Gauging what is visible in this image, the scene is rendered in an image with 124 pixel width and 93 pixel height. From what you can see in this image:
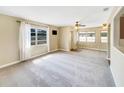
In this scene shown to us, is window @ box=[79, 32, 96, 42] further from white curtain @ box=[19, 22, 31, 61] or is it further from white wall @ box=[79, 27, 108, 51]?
white curtain @ box=[19, 22, 31, 61]

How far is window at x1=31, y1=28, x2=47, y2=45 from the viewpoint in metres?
6.26

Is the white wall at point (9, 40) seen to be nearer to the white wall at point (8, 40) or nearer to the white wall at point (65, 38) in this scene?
the white wall at point (8, 40)

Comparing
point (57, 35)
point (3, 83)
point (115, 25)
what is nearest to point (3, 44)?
point (3, 83)

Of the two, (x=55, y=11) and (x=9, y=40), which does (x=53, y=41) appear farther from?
(x=55, y=11)

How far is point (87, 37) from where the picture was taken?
1033 centimetres

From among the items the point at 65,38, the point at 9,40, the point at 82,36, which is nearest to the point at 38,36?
the point at 9,40

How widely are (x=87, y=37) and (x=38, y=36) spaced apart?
5.47 m

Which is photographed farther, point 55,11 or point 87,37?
point 87,37

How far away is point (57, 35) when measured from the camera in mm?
9023

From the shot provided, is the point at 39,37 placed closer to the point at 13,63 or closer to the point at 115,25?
the point at 13,63

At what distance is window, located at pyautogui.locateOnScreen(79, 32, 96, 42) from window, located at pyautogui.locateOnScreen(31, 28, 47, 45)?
181 inches

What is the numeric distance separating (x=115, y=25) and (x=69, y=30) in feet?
18.5

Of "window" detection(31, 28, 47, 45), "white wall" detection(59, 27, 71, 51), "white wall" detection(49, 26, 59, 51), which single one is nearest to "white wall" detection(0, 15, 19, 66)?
"window" detection(31, 28, 47, 45)
